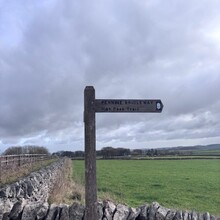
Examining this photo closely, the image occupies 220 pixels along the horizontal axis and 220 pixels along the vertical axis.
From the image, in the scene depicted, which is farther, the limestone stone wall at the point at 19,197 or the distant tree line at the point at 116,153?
the distant tree line at the point at 116,153

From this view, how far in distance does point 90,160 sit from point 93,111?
67 centimetres

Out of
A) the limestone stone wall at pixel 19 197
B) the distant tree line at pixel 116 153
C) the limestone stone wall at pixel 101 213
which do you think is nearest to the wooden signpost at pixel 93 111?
the limestone stone wall at pixel 101 213

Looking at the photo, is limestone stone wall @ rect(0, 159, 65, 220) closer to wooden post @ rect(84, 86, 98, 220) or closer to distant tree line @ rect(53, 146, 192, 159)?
wooden post @ rect(84, 86, 98, 220)

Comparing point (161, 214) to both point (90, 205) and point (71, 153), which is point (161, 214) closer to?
point (90, 205)

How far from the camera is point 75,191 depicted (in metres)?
14.1

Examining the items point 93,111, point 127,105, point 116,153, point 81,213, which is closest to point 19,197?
point 81,213

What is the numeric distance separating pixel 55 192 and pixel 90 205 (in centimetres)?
744

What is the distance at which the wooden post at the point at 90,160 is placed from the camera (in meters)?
6.06

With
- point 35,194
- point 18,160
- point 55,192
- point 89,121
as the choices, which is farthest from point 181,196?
point 89,121

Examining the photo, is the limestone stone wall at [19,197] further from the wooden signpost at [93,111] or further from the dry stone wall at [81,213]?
the wooden signpost at [93,111]

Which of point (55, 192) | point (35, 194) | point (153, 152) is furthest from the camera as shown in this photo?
point (153, 152)

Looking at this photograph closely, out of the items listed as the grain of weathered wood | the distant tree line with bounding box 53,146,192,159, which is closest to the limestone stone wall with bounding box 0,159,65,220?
the grain of weathered wood

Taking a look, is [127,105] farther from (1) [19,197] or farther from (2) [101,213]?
(1) [19,197]

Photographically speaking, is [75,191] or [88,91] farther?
[75,191]
